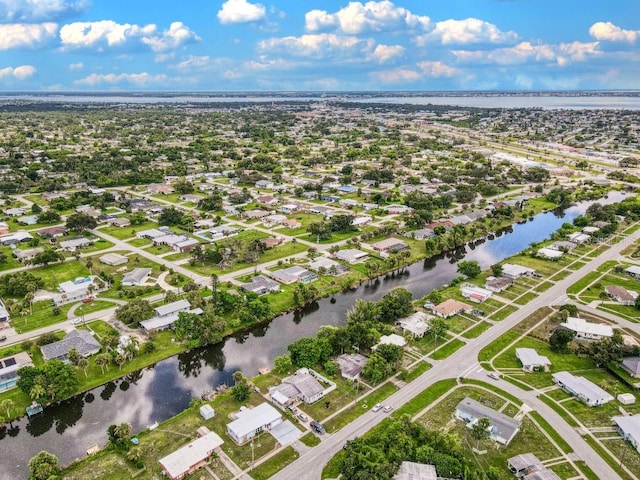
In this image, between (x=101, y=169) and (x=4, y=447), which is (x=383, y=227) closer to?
(x=4, y=447)

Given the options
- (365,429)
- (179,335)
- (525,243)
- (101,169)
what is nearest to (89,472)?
(179,335)

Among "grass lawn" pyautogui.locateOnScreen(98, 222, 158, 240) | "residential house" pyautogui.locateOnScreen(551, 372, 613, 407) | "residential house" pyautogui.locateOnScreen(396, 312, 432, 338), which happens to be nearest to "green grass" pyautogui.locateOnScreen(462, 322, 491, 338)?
"residential house" pyautogui.locateOnScreen(396, 312, 432, 338)

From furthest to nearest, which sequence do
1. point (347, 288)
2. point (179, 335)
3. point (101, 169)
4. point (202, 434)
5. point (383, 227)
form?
point (101, 169) < point (383, 227) < point (347, 288) < point (179, 335) < point (202, 434)

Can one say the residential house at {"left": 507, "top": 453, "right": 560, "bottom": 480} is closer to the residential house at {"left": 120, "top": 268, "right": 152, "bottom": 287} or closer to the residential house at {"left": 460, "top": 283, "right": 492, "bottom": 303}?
the residential house at {"left": 460, "top": 283, "right": 492, "bottom": 303}

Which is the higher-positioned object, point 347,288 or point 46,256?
point 46,256

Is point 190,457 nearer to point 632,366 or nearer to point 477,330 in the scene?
point 477,330

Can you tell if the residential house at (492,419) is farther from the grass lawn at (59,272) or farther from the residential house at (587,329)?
the grass lawn at (59,272)
